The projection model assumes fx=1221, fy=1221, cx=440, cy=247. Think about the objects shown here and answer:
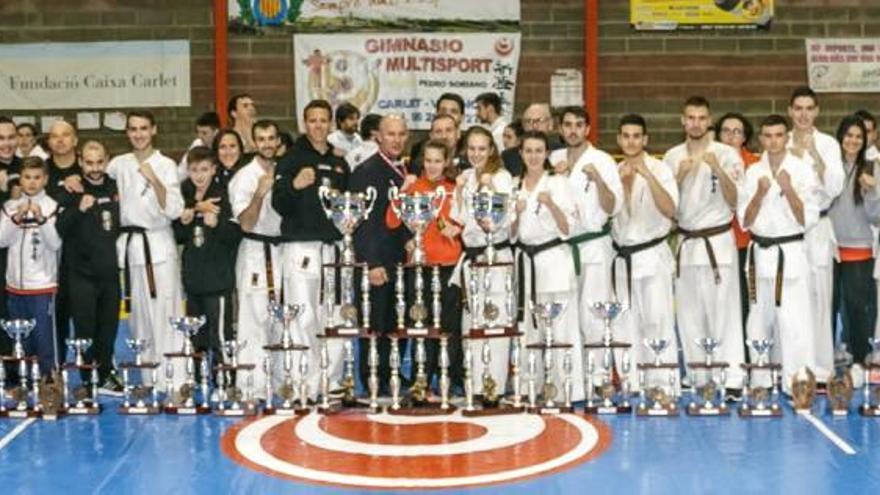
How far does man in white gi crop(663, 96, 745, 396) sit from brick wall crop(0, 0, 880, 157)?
17.7ft

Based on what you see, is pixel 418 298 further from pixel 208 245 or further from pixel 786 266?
pixel 786 266

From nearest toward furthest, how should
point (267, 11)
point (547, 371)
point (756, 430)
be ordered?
point (756, 430) < point (547, 371) < point (267, 11)

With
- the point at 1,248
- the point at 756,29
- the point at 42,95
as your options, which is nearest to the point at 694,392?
the point at 1,248

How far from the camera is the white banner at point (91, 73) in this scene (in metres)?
13.5

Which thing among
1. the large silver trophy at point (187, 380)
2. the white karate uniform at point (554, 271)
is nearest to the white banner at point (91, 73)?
the large silver trophy at point (187, 380)

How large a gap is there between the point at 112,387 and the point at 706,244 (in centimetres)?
422

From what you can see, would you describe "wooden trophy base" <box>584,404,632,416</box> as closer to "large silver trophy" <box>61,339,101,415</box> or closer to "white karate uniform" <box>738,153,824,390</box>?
"white karate uniform" <box>738,153,824,390</box>

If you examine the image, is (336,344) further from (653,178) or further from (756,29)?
(756,29)

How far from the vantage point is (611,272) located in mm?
8289

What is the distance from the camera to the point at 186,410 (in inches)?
308

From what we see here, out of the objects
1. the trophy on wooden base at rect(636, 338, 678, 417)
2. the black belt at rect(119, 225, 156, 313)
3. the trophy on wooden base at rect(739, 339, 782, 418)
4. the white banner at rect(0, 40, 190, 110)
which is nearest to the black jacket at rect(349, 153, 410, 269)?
the black belt at rect(119, 225, 156, 313)

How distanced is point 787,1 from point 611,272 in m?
6.53

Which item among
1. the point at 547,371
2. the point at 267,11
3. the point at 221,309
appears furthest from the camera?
the point at 267,11

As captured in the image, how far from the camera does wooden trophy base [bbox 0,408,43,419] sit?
7750mm
